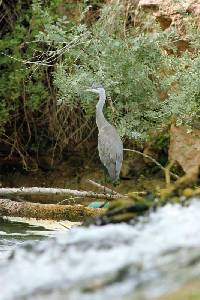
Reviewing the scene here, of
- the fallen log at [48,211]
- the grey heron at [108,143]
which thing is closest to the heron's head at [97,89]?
the grey heron at [108,143]

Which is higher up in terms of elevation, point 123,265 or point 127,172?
point 123,265

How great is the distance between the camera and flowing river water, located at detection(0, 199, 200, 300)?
8.32ft

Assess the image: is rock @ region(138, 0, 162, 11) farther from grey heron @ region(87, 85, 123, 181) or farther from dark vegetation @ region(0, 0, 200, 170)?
grey heron @ region(87, 85, 123, 181)

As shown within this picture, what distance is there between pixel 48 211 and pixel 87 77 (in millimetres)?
1595

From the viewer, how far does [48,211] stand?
26.6ft

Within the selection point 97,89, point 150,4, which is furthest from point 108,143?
point 150,4

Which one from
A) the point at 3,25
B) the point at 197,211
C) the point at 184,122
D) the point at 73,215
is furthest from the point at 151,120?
the point at 197,211

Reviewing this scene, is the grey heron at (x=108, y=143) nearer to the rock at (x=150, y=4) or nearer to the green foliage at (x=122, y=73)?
the green foliage at (x=122, y=73)

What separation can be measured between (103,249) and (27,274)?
301 mm

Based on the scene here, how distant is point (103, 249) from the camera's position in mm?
2881

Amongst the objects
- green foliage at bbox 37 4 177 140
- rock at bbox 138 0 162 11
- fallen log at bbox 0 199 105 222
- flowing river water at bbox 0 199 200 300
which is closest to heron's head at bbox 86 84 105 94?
green foliage at bbox 37 4 177 140

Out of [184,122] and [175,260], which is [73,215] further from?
[175,260]

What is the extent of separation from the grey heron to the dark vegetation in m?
0.27

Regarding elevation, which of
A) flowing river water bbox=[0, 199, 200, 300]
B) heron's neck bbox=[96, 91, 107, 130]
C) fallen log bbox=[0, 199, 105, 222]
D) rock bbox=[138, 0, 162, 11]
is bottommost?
fallen log bbox=[0, 199, 105, 222]
